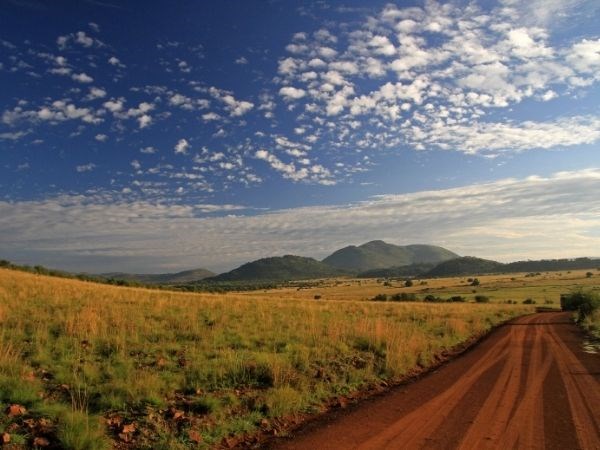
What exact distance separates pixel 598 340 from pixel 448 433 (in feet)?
59.9

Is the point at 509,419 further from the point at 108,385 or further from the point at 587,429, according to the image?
the point at 108,385

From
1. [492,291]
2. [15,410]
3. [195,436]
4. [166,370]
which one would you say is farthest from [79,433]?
[492,291]

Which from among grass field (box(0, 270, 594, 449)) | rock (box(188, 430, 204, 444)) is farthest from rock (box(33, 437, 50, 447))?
rock (box(188, 430, 204, 444))

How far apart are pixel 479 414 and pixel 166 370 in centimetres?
701

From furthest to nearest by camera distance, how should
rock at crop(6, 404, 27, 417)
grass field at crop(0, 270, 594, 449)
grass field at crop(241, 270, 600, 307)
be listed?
grass field at crop(241, 270, 600, 307) → grass field at crop(0, 270, 594, 449) → rock at crop(6, 404, 27, 417)

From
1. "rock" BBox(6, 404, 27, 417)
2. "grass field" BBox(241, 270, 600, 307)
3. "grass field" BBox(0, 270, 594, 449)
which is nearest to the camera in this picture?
"rock" BBox(6, 404, 27, 417)

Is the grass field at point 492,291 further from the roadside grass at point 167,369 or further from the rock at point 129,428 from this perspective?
the rock at point 129,428

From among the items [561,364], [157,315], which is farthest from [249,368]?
[561,364]

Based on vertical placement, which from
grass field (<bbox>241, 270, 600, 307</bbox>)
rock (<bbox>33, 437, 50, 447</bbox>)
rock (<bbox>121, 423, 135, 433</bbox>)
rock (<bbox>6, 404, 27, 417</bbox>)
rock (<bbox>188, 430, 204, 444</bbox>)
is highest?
rock (<bbox>6, 404, 27, 417</bbox>)

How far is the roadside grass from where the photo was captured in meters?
7.56

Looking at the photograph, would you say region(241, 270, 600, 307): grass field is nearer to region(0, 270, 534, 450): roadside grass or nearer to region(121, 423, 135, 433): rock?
region(0, 270, 534, 450): roadside grass

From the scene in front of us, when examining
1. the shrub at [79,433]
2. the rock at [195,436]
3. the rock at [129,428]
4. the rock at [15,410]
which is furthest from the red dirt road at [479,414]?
the rock at [15,410]

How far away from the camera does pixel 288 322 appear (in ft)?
66.3

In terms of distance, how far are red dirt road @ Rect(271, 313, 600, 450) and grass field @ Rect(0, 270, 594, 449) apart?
48.0 inches
